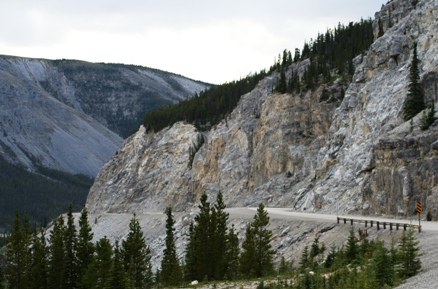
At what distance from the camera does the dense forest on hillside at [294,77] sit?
9438 cm

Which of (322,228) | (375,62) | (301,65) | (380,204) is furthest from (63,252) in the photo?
(301,65)

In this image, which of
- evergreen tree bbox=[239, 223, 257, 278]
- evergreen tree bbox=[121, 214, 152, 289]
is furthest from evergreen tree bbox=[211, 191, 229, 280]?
evergreen tree bbox=[121, 214, 152, 289]

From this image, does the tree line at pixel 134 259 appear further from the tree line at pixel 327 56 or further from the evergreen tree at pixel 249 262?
the tree line at pixel 327 56

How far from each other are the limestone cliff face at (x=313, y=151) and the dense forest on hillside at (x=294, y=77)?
2530 mm

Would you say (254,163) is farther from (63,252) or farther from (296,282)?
(296,282)

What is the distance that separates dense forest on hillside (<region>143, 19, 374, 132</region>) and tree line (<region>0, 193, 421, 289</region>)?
4254cm

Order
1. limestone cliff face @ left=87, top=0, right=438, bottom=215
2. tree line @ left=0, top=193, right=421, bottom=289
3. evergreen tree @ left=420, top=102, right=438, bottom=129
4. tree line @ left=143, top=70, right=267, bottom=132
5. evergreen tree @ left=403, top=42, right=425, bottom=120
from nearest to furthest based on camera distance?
tree line @ left=0, top=193, right=421, bottom=289 → evergreen tree @ left=420, top=102, right=438, bottom=129 → limestone cliff face @ left=87, top=0, right=438, bottom=215 → evergreen tree @ left=403, top=42, right=425, bottom=120 → tree line @ left=143, top=70, right=267, bottom=132

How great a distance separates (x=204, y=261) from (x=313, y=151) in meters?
38.6

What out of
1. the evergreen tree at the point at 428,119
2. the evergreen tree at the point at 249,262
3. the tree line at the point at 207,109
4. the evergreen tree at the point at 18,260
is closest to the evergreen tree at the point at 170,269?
the evergreen tree at the point at 249,262

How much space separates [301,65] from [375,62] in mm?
34816

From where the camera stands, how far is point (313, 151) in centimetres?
8438

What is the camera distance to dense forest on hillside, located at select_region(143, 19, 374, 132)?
9438cm

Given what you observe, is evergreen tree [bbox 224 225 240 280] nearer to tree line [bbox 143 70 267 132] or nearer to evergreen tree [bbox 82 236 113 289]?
evergreen tree [bbox 82 236 113 289]

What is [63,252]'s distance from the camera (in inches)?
2146
